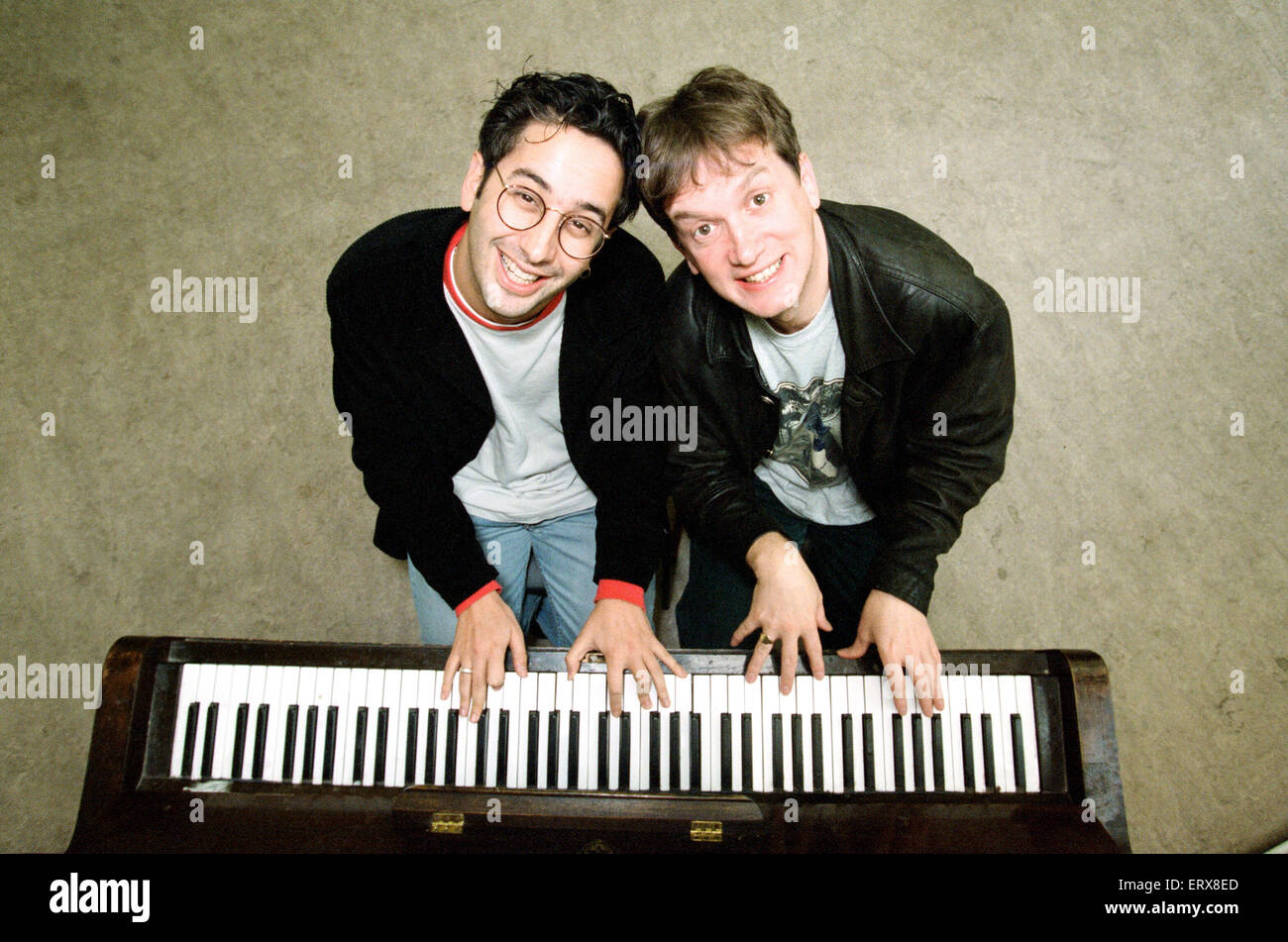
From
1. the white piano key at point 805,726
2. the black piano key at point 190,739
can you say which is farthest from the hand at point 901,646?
the black piano key at point 190,739

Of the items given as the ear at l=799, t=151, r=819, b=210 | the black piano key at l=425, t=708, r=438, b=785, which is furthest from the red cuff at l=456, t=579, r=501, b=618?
the ear at l=799, t=151, r=819, b=210

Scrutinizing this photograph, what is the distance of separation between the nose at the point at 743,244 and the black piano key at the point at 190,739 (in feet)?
4.01

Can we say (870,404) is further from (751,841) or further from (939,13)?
(939,13)

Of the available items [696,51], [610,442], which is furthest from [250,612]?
[696,51]

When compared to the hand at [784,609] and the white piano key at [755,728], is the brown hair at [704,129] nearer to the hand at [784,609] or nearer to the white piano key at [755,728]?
the hand at [784,609]

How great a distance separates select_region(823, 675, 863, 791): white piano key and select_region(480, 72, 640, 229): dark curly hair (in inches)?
37.5

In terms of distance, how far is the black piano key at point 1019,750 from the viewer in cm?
126

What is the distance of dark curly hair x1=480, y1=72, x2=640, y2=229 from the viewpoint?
1323 mm

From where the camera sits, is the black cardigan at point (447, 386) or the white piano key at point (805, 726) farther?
the black cardigan at point (447, 386)

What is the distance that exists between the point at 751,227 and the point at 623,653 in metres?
0.78
